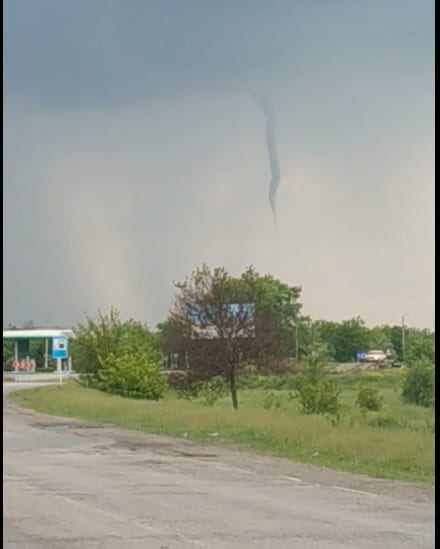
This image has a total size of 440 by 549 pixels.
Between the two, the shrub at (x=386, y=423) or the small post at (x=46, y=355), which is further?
the small post at (x=46, y=355)

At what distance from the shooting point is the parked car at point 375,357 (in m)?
113

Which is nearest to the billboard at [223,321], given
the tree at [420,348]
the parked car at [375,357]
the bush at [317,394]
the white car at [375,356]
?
the bush at [317,394]

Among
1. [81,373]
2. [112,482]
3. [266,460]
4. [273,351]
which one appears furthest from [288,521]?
[81,373]

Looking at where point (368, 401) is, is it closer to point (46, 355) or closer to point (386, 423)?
point (386, 423)

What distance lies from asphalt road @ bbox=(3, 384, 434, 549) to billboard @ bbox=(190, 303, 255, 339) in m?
19.6

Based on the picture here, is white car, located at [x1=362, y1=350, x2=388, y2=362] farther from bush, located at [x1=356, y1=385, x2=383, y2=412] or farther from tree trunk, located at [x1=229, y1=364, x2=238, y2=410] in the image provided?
bush, located at [x1=356, y1=385, x2=383, y2=412]

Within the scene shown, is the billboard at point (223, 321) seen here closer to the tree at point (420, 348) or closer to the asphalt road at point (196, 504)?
the tree at point (420, 348)

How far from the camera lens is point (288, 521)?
1332 cm

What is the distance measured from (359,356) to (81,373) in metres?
63.3

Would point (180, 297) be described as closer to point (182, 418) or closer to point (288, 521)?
point (182, 418)

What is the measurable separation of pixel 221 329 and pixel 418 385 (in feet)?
36.4

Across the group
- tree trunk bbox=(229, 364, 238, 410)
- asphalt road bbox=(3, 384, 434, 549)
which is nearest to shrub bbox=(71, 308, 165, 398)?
tree trunk bbox=(229, 364, 238, 410)

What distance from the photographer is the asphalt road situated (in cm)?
1179

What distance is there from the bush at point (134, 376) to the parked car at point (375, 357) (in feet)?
199
